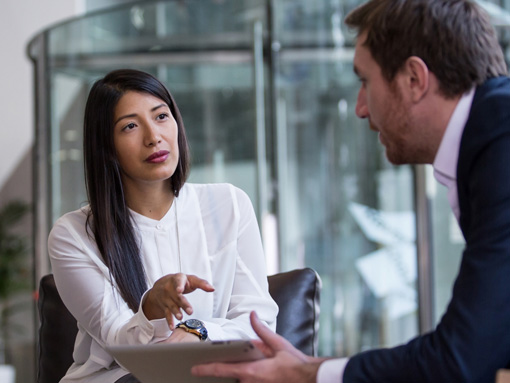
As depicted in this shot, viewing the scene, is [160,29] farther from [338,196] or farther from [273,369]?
[273,369]

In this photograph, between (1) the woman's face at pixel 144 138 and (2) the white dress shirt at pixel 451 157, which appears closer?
(2) the white dress shirt at pixel 451 157

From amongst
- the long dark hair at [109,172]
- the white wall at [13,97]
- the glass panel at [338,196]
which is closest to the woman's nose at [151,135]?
the long dark hair at [109,172]

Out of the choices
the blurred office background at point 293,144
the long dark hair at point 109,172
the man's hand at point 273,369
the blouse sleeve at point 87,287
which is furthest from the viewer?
the blurred office background at point 293,144

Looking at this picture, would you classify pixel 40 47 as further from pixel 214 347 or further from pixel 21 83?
pixel 214 347

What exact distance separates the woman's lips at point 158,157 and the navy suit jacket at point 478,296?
83 centimetres

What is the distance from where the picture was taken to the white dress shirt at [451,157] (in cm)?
135

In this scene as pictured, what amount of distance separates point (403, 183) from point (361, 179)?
270 millimetres

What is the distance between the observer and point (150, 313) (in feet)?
5.80

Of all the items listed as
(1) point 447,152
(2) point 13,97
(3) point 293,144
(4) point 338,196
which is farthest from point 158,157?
(2) point 13,97

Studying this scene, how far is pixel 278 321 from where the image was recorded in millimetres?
2096

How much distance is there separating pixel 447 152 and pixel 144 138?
2.80 ft

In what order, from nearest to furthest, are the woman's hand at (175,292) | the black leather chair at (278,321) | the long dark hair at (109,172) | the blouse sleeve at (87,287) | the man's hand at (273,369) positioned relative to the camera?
1. the man's hand at (273,369)
2. the woman's hand at (175,292)
3. the blouse sleeve at (87,287)
4. the long dark hair at (109,172)
5. the black leather chair at (278,321)

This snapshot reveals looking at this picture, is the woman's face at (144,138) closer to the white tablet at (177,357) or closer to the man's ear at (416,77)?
the white tablet at (177,357)

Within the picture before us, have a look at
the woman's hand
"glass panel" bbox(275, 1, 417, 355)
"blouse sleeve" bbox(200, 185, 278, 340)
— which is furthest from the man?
"glass panel" bbox(275, 1, 417, 355)
